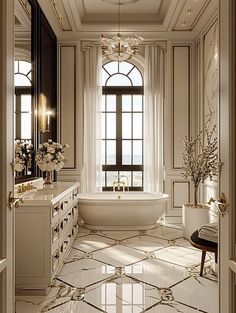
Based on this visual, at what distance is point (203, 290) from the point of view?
2.35 metres

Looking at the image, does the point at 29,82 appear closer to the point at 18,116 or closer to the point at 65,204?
the point at 18,116

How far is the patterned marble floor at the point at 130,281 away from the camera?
2.10 metres

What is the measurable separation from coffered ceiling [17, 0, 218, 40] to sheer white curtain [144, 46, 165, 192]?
391mm

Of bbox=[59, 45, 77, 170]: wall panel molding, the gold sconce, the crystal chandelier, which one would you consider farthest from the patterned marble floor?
the crystal chandelier

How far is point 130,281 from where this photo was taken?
252 cm

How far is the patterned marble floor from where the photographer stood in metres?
2.10

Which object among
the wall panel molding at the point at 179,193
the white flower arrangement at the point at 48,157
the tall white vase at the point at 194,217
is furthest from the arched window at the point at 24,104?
the wall panel molding at the point at 179,193

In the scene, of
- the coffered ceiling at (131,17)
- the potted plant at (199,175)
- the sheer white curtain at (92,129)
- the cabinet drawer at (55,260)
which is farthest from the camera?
the sheer white curtain at (92,129)

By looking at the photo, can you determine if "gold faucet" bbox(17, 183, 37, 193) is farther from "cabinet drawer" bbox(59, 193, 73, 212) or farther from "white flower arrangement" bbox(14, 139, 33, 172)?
"cabinet drawer" bbox(59, 193, 73, 212)

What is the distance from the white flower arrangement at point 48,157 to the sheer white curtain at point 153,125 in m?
1.66

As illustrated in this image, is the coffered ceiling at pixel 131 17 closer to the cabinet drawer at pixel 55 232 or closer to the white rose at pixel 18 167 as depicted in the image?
the white rose at pixel 18 167

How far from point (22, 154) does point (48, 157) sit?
30 centimetres

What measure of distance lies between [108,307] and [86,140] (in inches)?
115

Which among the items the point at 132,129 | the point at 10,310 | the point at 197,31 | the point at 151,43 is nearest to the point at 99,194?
the point at 132,129
